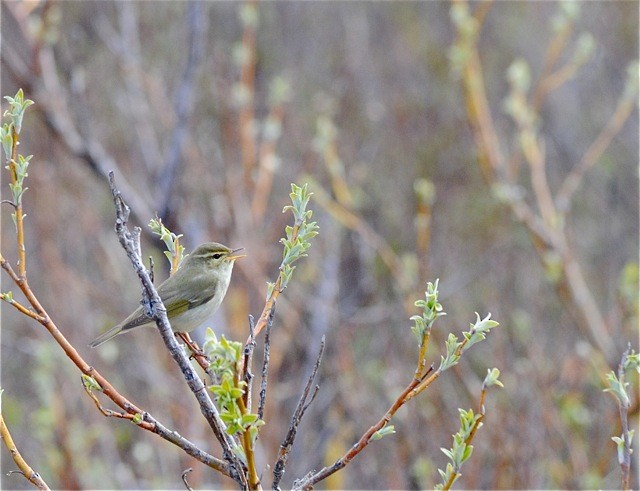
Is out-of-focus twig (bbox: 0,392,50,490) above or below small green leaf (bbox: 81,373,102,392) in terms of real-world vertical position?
below

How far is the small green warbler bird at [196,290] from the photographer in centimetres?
361

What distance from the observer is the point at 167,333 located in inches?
69.6

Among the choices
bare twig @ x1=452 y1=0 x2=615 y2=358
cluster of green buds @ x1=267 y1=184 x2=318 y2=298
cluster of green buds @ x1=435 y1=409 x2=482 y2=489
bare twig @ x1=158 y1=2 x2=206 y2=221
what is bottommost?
cluster of green buds @ x1=435 y1=409 x2=482 y2=489

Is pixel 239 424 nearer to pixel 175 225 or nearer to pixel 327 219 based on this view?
pixel 175 225

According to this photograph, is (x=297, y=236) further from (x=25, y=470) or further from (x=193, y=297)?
(x=193, y=297)

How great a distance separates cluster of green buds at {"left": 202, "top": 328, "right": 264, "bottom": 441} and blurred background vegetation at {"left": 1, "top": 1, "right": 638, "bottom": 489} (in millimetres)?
2640

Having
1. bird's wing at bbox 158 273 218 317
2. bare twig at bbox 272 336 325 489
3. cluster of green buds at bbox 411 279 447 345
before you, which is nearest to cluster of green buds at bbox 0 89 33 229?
bare twig at bbox 272 336 325 489

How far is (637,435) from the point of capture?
3.90 meters

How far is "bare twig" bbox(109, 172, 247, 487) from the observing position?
1674 mm

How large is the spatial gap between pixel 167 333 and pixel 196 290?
2.00 metres

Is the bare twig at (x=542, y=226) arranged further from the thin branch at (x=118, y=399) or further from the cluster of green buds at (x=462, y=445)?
the thin branch at (x=118, y=399)

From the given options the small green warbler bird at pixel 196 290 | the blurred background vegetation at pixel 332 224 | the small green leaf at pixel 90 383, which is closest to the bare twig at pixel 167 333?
the small green leaf at pixel 90 383

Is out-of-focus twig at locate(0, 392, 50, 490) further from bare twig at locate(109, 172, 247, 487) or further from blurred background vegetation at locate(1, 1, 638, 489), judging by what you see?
blurred background vegetation at locate(1, 1, 638, 489)

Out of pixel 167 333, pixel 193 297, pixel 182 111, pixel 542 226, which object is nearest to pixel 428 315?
pixel 167 333
